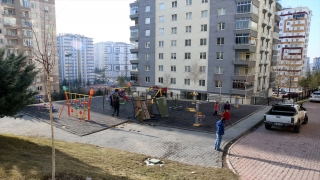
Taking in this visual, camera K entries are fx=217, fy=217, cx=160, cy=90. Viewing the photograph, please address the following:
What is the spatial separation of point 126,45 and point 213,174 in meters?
123

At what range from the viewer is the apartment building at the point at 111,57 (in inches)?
4747

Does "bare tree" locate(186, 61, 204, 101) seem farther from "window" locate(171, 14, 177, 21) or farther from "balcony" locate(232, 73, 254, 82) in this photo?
"window" locate(171, 14, 177, 21)

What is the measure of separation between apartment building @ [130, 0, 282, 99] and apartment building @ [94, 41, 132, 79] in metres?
79.5

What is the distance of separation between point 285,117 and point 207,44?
83.4 feet

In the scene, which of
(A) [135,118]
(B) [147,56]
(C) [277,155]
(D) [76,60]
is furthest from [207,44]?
(D) [76,60]

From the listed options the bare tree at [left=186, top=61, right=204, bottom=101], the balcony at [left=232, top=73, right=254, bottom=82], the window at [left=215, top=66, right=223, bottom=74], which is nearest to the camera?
the balcony at [left=232, top=73, right=254, bottom=82]

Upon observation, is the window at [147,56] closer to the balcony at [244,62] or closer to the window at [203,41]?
the window at [203,41]

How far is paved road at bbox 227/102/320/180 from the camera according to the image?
271 inches

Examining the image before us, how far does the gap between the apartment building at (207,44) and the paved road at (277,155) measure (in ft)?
70.4

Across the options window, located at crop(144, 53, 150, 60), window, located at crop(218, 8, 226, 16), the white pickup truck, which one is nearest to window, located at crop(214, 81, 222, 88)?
window, located at crop(218, 8, 226, 16)

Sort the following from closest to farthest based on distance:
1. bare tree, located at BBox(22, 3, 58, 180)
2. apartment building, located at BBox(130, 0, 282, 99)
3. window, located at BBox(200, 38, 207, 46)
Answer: bare tree, located at BBox(22, 3, 58, 180) < apartment building, located at BBox(130, 0, 282, 99) < window, located at BBox(200, 38, 207, 46)

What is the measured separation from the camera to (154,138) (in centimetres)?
1088

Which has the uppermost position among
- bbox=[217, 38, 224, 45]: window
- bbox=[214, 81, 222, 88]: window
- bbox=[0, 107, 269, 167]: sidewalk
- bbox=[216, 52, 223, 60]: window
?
bbox=[217, 38, 224, 45]: window

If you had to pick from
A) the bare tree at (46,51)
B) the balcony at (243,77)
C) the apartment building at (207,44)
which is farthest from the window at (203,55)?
the bare tree at (46,51)
